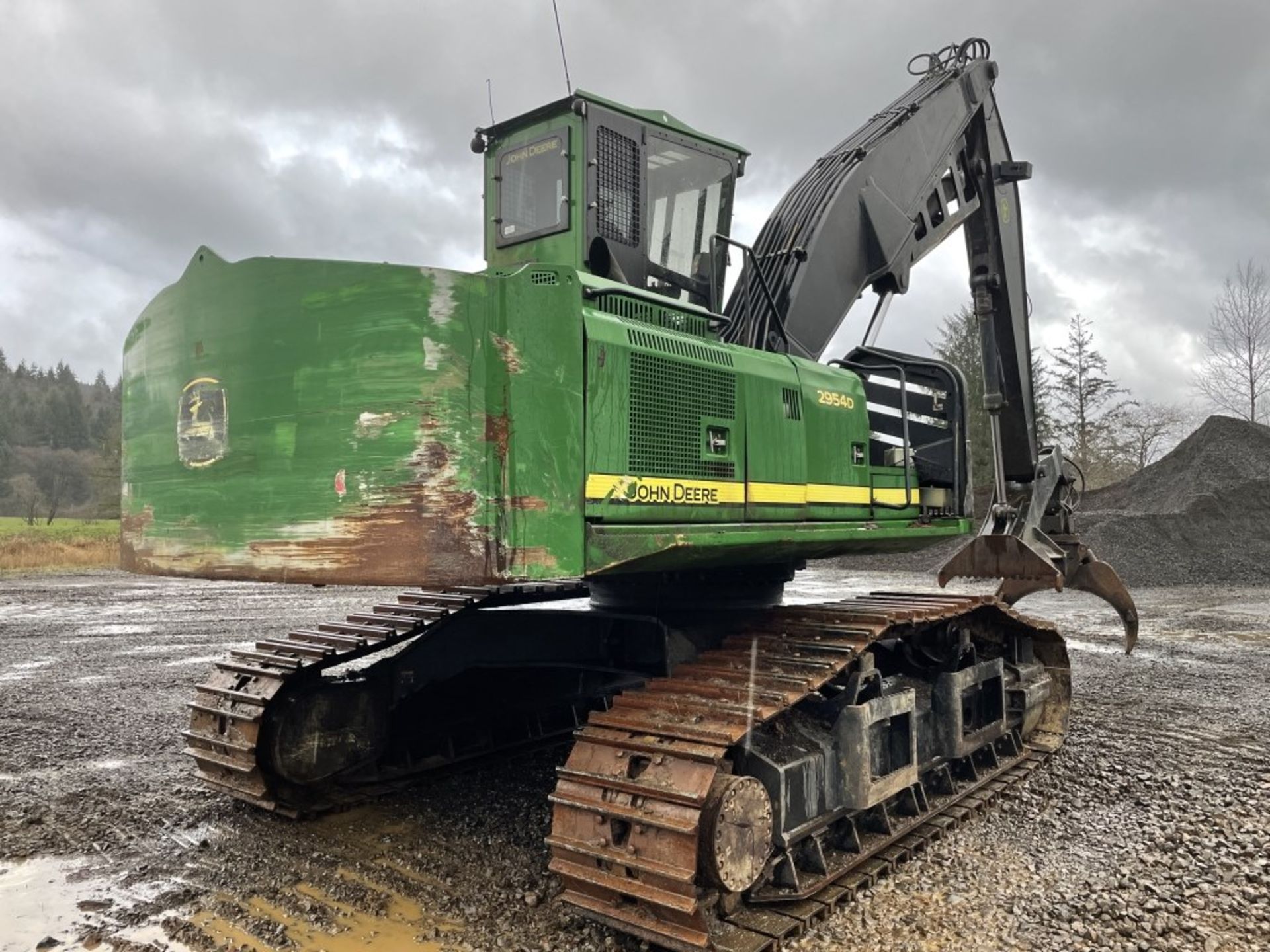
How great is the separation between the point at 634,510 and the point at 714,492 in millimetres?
508

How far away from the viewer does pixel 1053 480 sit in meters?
7.58

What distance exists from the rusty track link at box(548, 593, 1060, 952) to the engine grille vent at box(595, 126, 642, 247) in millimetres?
2096

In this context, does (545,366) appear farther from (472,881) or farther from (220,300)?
(472,881)

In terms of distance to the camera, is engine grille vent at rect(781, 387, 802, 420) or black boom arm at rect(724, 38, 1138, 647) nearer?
engine grille vent at rect(781, 387, 802, 420)

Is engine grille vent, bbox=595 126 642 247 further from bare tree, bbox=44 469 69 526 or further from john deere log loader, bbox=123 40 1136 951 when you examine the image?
bare tree, bbox=44 469 69 526

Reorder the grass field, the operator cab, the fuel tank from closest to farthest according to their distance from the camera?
the fuel tank
the operator cab
the grass field

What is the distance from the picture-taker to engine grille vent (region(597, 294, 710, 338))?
3.95 m

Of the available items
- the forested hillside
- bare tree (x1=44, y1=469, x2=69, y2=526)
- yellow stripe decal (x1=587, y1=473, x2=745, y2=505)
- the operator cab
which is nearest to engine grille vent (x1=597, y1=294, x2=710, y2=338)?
the operator cab

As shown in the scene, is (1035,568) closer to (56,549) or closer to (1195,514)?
(1195,514)

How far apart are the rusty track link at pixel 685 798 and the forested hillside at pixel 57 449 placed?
40105 millimetres

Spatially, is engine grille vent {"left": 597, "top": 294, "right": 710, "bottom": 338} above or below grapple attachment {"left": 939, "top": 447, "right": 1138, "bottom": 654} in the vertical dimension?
above

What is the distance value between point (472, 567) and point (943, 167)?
5273 mm

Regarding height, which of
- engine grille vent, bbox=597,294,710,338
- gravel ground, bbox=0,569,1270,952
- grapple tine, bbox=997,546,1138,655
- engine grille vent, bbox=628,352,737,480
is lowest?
gravel ground, bbox=0,569,1270,952

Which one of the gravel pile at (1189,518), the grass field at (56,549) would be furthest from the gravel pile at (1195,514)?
the grass field at (56,549)
